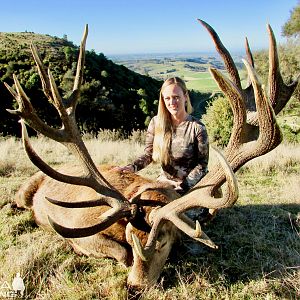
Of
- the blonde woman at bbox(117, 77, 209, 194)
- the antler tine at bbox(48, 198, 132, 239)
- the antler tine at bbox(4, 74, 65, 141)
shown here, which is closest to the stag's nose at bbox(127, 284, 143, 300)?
the antler tine at bbox(48, 198, 132, 239)

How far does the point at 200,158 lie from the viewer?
13.6ft

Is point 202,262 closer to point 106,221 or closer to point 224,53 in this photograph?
point 106,221

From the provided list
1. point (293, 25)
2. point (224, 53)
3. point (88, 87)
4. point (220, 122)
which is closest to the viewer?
point (224, 53)

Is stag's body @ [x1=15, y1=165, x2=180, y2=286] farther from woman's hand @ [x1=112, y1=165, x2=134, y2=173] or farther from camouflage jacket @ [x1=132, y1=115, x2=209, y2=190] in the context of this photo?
camouflage jacket @ [x1=132, y1=115, x2=209, y2=190]

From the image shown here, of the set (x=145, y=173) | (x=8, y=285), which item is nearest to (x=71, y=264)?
(x=8, y=285)

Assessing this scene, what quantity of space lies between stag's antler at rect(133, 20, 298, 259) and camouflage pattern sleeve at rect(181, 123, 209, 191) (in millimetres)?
1097

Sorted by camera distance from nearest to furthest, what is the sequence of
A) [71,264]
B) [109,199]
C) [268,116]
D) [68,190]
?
[268,116]
[109,199]
[71,264]
[68,190]

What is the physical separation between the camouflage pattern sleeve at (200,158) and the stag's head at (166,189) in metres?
0.64

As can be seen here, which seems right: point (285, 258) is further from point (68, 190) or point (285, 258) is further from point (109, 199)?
point (68, 190)

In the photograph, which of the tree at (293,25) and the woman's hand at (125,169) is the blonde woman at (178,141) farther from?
the tree at (293,25)

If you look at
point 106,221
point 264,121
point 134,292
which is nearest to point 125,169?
point 106,221

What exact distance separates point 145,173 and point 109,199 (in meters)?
3.62

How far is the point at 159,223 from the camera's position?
2.96 metres

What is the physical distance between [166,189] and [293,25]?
28.2 metres
